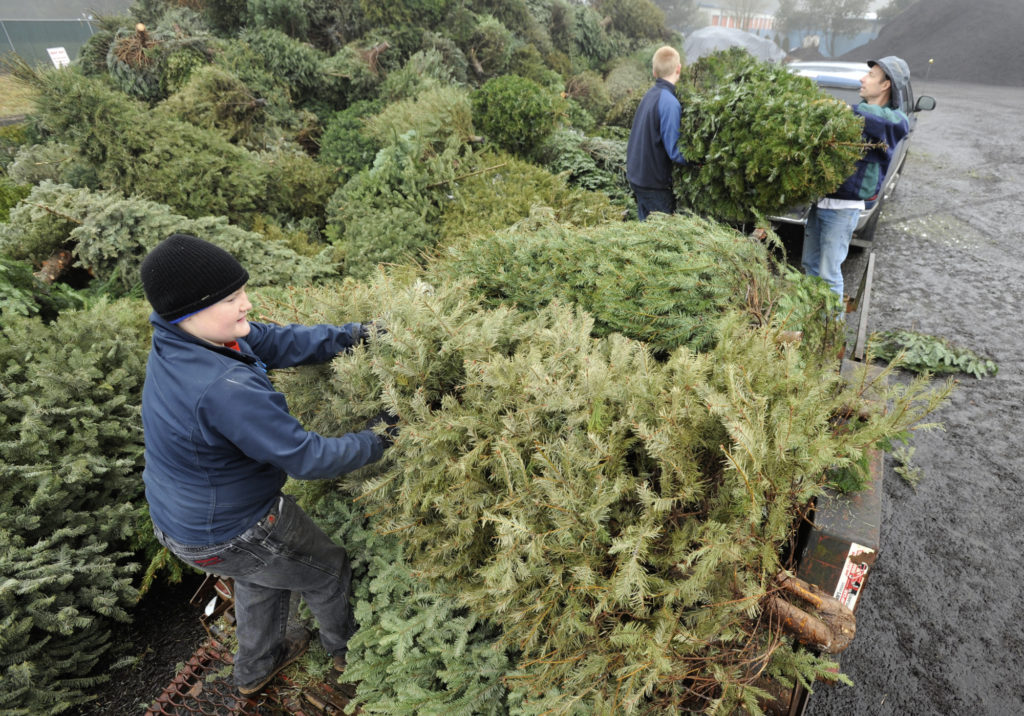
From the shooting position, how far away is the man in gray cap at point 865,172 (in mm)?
3920

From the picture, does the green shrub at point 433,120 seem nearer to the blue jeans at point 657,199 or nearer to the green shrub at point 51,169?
the blue jeans at point 657,199

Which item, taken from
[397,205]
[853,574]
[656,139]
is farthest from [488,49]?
[853,574]

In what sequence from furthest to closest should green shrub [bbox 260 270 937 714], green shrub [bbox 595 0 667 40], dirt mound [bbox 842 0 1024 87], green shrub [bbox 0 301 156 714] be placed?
1. dirt mound [bbox 842 0 1024 87]
2. green shrub [bbox 595 0 667 40]
3. green shrub [bbox 0 301 156 714]
4. green shrub [bbox 260 270 937 714]

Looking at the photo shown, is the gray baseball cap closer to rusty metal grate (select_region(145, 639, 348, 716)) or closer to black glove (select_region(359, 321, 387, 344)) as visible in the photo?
black glove (select_region(359, 321, 387, 344))

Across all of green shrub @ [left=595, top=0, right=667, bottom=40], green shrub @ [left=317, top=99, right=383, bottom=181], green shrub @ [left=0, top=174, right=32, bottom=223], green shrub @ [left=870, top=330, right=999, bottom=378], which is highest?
green shrub @ [left=595, top=0, right=667, bottom=40]

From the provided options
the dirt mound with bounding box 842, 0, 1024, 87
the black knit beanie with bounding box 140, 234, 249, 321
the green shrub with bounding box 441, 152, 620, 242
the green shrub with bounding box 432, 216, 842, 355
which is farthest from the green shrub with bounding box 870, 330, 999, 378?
the dirt mound with bounding box 842, 0, 1024, 87

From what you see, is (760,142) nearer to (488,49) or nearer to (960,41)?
(488,49)

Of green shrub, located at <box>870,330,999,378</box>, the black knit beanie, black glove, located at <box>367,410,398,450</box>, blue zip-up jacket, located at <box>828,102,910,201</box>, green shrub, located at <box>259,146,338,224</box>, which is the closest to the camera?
the black knit beanie

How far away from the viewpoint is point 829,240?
4.43m

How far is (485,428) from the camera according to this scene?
196 centimetres

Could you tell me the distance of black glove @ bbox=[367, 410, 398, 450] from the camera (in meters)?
2.19

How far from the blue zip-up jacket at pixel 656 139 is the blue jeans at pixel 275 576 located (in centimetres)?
420

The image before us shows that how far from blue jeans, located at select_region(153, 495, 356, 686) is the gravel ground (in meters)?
2.72

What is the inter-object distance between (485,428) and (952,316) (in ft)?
20.8
